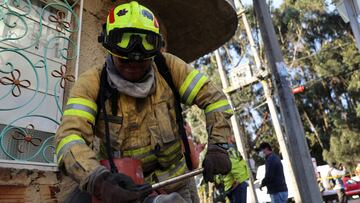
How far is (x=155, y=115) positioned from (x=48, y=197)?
4.65 ft

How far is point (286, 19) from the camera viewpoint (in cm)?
2297

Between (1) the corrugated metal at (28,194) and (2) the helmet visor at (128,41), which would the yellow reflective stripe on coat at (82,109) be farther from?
(1) the corrugated metal at (28,194)

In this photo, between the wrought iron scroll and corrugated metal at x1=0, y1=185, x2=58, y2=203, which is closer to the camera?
corrugated metal at x1=0, y1=185, x2=58, y2=203

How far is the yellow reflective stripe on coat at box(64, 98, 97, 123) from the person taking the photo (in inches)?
73.2

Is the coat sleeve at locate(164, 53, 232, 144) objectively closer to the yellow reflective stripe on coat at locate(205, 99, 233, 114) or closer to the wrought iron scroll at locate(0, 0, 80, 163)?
the yellow reflective stripe on coat at locate(205, 99, 233, 114)

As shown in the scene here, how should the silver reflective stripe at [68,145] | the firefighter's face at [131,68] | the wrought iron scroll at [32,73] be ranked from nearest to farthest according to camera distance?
1. the silver reflective stripe at [68,145]
2. the firefighter's face at [131,68]
3. the wrought iron scroll at [32,73]

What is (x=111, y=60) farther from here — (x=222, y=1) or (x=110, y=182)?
(x=222, y=1)

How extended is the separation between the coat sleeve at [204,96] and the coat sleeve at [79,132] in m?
0.50

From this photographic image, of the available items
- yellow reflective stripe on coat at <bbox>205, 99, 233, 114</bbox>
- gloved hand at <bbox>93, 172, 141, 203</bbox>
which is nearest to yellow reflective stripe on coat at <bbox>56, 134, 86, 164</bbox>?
gloved hand at <bbox>93, 172, 141, 203</bbox>

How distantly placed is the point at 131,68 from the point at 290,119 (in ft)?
9.44

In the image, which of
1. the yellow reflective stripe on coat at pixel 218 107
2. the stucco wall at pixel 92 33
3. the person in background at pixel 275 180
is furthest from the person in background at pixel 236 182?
the yellow reflective stripe on coat at pixel 218 107

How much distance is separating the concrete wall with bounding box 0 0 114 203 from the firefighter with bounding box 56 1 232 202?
84 cm

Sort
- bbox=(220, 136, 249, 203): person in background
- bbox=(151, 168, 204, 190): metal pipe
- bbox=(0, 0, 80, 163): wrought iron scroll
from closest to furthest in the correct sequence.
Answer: bbox=(151, 168, 204, 190): metal pipe → bbox=(0, 0, 80, 163): wrought iron scroll → bbox=(220, 136, 249, 203): person in background

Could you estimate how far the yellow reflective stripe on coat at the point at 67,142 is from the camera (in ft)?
5.70
